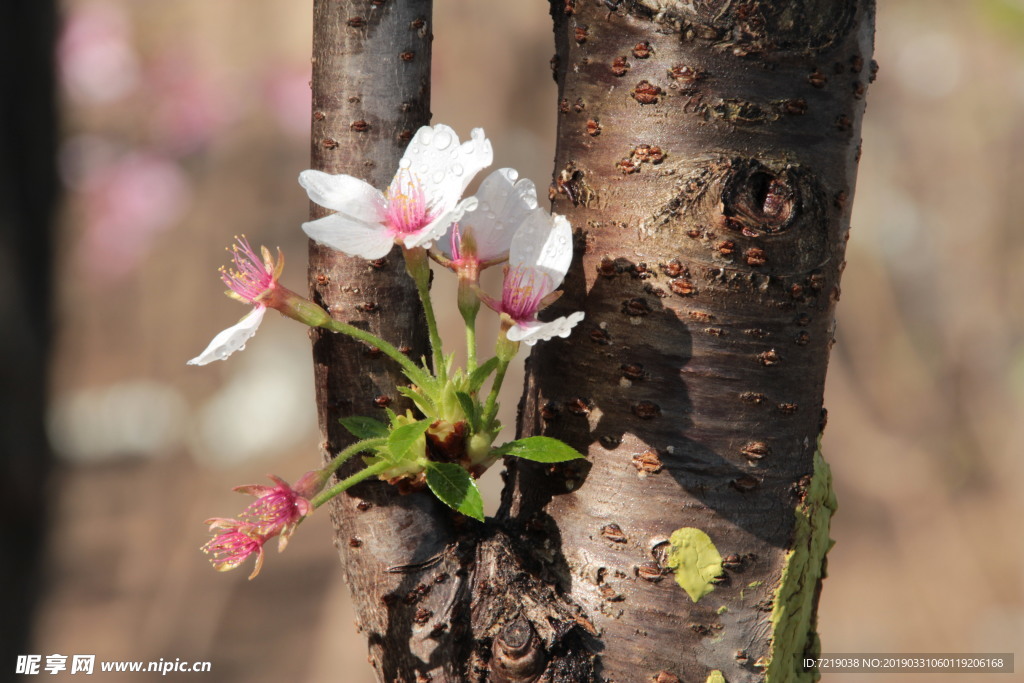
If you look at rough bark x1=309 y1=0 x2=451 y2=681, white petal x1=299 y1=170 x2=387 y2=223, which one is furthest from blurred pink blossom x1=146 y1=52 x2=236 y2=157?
white petal x1=299 y1=170 x2=387 y2=223

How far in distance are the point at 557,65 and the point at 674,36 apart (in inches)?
5.5

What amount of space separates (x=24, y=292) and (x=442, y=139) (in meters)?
1.43

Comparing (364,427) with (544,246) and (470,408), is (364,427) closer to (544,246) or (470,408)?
(470,408)

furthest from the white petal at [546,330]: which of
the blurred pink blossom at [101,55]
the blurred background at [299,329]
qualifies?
the blurred pink blossom at [101,55]

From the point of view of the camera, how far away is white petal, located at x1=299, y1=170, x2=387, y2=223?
0.64m

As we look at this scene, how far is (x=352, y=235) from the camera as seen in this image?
25.0 inches

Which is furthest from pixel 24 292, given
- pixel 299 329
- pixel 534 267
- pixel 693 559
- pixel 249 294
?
pixel 299 329

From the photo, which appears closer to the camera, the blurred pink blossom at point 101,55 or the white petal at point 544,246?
the white petal at point 544,246

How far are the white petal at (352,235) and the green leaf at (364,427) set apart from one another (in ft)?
0.49

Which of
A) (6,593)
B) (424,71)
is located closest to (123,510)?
(6,593)

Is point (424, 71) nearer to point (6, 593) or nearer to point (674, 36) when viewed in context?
point (674, 36)

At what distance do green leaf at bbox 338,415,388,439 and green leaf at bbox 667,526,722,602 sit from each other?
10.6 inches

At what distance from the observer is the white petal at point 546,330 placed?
1.96 ft

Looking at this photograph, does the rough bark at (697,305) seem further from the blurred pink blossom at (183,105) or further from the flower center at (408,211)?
the blurred pink blossom at (183,105)
